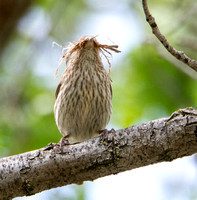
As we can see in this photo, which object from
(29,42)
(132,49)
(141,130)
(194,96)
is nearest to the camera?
(141,130)

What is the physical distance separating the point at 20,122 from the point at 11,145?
13.8 inches

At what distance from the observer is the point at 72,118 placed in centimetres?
454

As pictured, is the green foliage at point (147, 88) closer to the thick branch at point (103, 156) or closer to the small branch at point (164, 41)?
the thick branch at point (103, 156)

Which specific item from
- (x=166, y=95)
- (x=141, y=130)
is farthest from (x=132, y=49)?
(x=141, y=130)

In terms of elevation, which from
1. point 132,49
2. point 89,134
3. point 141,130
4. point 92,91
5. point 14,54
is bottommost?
point 141,130

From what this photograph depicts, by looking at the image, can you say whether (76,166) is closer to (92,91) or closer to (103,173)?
(103,173)

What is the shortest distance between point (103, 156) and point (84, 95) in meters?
1.33

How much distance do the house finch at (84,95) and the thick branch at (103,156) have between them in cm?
106

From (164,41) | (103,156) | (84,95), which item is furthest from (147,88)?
(164,41)

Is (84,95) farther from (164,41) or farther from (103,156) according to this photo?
(164,41)

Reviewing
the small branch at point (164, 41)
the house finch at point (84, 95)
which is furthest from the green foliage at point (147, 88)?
the small branch at point (164, 41)

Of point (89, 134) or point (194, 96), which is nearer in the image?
point (89, 134)

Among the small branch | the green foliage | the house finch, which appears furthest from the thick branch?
the green foliage

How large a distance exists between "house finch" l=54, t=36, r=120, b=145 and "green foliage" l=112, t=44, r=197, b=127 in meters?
1.20
